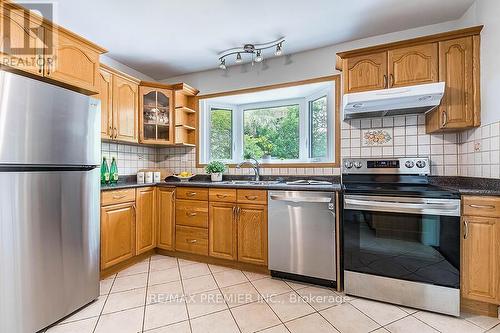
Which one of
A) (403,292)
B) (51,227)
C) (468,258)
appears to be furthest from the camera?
(403,292)

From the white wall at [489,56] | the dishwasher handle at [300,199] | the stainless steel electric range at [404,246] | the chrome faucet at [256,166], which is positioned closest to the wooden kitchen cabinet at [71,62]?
the chrome faucet at [256,166]

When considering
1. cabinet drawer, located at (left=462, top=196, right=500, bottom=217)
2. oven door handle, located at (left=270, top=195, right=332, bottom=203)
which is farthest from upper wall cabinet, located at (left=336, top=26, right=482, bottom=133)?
oven door handle, located at (left=270, top=195, right=332, bottom=203)

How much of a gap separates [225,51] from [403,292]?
110 inches

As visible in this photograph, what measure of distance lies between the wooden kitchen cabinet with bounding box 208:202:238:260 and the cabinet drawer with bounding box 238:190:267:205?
0.41 feet

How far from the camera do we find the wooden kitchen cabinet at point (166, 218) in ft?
9.05

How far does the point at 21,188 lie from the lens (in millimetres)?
1382

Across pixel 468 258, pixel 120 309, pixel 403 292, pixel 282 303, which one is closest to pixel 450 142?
pixel 468 258

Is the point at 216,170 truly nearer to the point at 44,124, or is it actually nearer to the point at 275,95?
the point at 275,95

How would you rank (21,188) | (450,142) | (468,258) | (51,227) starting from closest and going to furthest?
(21,188) < (51,227) < (468,258) < (450,142)

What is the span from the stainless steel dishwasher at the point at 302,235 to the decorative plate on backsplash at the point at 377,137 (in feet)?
2.67

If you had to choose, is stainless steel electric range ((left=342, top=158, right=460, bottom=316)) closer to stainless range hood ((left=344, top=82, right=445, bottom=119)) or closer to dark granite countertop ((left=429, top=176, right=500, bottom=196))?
dark granite countertop ((left=429, top=176, right=500, bottom=196))

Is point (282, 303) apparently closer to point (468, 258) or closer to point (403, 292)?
point (403, 292)

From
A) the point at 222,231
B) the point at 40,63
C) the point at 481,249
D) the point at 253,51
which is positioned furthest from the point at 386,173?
the point at 40,63

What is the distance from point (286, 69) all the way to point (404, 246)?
7.03ft
